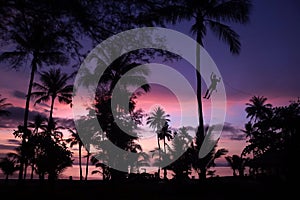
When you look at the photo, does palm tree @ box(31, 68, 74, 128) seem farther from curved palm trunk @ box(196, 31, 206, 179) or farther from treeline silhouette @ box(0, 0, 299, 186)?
curved palm trunk @ box(196, 31, 206, 179)

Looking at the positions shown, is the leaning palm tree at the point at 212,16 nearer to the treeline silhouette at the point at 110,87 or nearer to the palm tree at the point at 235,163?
the treeline silhouette at the point at 110,87

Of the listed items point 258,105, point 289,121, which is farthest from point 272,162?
point 258,105

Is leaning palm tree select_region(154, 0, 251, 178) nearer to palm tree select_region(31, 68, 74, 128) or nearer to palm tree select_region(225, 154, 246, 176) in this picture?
palm tree select_region(31, 68, 74, 128)

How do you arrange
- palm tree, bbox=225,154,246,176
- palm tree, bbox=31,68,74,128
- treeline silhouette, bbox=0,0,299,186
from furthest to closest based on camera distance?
palm tree, bbox=225,154,246,176, palm tree, bbox=31,68,74,128, treeline silhouette, bbox=0,0,299,186

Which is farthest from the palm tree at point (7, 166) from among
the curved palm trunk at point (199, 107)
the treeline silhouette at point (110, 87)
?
the curved palm trunk at point (199, 107)

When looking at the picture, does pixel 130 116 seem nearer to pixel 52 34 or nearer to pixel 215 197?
pixel 215 197

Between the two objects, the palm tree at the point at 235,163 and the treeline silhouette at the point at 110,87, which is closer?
the treeline silhouette at the point at 110,87

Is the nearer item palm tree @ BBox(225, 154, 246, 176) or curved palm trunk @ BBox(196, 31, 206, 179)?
curved palm trunk @ BBox(196, 31, 206, 179)

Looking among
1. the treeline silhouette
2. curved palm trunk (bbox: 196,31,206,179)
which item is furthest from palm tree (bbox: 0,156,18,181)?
curved palm trunk (bbox: 196,31,206,179)

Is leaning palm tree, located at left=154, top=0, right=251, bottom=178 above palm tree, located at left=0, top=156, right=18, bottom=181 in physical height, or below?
above

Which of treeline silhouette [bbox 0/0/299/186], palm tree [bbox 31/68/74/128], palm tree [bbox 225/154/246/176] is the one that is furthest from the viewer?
palm tree [bbox 225/154/246/176]

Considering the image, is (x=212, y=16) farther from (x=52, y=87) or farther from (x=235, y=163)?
(x=235, y=163)

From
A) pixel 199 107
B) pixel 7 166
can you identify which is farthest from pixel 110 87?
pixel 7 166

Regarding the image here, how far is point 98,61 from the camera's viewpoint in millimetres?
9016
